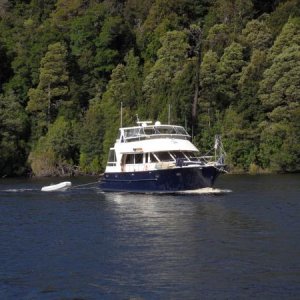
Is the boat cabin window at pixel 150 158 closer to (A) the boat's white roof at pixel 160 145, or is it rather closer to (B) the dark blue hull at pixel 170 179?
(A) the boat's white roof at pixel 160 145

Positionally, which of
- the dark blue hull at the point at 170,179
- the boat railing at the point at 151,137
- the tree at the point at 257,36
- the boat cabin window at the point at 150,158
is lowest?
the dark blue hull at the point at 170,179

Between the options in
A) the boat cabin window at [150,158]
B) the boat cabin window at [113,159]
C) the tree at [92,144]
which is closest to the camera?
the boat cabin window at [150,158]

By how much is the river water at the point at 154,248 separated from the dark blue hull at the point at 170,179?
1728 millimetres

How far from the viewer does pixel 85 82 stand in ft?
423

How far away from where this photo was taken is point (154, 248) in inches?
1463

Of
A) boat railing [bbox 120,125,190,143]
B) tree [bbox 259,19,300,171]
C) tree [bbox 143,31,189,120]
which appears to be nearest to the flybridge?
boat railing [bbox 120,125,190,143]

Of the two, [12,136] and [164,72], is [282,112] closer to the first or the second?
[164,72]

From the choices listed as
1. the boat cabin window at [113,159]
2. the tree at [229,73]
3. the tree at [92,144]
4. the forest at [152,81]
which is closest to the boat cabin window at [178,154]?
the boat cabin window at [113,159]

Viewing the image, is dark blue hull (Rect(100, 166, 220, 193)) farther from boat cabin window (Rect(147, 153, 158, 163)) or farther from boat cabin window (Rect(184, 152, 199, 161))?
boat cabin window (Rect(184, 152, 199, 161))

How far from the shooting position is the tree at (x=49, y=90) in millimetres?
122938

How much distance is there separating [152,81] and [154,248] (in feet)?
262

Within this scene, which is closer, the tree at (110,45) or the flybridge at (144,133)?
the flybridge at (144,133)

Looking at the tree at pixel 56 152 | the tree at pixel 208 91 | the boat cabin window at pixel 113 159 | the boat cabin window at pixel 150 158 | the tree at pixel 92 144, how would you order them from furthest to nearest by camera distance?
the tree at pixel 92 144 → the tree at pixel 56 152 → the tree at pixel 208 91 → the boat cabin window at pixel 113 159 → the boat cabin window at pixel 150 158

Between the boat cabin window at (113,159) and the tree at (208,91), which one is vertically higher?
the tree at (208,91)
